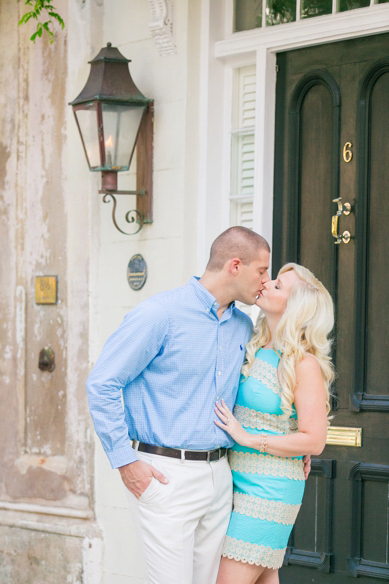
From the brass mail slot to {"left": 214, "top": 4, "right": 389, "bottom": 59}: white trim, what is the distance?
2086 mm

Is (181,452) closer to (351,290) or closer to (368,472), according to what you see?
(368,472)

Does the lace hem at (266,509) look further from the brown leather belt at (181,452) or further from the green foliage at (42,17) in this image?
the green foliage at (42,17)

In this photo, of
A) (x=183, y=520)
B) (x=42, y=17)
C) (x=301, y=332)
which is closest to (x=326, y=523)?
(x=183, y=520)

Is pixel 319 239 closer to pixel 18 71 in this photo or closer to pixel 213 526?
pixel 213 526

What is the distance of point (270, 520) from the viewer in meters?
3.29

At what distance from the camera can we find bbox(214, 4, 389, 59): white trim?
4.34m

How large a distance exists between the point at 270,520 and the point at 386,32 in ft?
8.51

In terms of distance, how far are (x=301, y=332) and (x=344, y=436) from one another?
4.35 feet

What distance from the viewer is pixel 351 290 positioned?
175 inches

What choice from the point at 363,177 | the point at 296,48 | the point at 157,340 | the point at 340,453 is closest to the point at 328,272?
the point at 363,177

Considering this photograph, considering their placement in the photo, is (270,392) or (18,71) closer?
(270,392)

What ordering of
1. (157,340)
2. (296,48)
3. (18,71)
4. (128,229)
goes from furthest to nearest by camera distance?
(18,71)
(128,229)
(296,48)
(157,340)

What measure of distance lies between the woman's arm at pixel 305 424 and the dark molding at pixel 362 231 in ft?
3.83

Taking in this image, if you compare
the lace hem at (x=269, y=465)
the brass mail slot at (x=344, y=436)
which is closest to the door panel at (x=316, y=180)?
the brass mail slot at (x=344, y=436)
